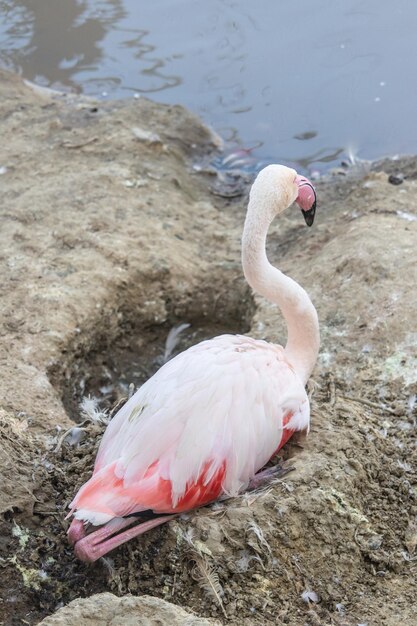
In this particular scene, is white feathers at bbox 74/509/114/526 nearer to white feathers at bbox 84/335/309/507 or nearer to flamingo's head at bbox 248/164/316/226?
white feathers at bbox 84/335/309/507

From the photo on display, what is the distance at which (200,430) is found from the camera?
2.98m

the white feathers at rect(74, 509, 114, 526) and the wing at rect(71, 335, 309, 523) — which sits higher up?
the wing at rect(71, 335, 309, 523)

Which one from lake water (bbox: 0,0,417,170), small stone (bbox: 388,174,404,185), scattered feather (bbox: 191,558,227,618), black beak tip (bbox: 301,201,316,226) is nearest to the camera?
scattered feather (bbox: 191,558,227,618)

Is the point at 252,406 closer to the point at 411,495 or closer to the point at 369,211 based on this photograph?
the point at 411,495

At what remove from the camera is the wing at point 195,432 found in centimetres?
288

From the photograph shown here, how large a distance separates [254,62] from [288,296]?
503cm

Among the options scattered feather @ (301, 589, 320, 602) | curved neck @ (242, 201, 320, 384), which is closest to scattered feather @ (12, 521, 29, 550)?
scattered feather @ (301, 589, 320, 602)

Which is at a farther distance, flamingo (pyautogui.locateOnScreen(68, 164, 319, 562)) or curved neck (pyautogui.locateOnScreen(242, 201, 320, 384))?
curved neck (pyautogui.locateOnScreen(242, 201, 320, 384))

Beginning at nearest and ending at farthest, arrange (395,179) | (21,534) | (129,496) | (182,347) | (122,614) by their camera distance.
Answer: (122,614) → (129,496) → (21,534) → (182,347) → (395,179)

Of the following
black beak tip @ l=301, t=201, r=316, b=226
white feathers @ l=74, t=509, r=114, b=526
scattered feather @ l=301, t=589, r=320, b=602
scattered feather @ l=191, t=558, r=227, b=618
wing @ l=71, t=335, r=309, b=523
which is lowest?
scattered feather @ l=301, t=589, r=320, b=602

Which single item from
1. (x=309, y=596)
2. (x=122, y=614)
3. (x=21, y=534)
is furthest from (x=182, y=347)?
(x=122, y=614)

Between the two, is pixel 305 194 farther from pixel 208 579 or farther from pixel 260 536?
Answer: pixel 208 579

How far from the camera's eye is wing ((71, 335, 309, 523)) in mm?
2881

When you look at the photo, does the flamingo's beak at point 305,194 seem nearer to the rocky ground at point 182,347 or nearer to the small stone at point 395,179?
the rocky ground at point 182,347
